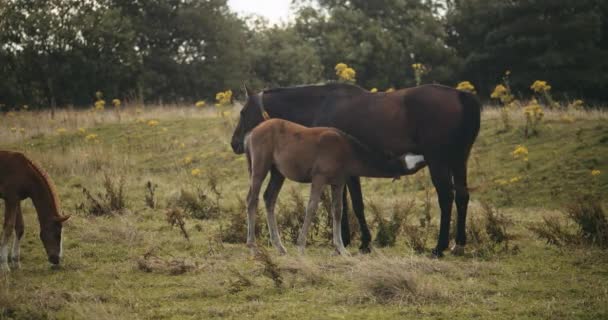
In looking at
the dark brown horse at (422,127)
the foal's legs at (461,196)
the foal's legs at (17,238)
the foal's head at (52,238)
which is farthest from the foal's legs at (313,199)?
the foal's legs at (17,238)

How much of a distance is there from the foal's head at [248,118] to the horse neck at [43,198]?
3.18 meters

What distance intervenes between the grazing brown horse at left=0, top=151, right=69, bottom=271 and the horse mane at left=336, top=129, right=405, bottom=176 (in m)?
3.81

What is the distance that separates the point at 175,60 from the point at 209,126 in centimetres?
2124

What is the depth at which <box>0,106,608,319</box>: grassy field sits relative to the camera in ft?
24.1

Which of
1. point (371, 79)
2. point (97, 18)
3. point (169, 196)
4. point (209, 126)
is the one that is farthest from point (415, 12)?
point (169, 196)

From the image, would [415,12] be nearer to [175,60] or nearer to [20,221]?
[175,60]

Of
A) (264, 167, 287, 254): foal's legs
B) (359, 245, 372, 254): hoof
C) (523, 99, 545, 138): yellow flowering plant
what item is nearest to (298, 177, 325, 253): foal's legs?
(264, 167, 287, 254): foal's legs

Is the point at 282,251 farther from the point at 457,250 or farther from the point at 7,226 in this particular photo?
the point at 7,226

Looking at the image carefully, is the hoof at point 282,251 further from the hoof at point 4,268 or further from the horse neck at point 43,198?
the hoof at point 4,268

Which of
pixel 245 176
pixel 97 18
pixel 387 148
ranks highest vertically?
pixel 97 18

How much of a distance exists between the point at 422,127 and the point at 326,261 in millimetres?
2417

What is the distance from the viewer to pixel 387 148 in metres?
10.8

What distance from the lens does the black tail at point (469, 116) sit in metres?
10.4

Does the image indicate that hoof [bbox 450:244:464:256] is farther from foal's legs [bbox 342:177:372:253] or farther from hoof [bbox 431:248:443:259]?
foal's legs [bbox 342:177:372:253]
